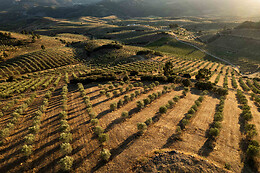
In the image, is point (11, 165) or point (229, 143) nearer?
point (11, 165)

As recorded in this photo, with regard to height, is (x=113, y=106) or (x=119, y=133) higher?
(x=113, y=106)

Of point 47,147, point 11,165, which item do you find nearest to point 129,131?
point 47,147

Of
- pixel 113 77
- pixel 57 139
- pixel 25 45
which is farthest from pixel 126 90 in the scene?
pixel 25 45

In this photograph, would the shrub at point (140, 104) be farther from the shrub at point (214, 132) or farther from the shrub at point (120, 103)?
the shrub at point (214, 132)

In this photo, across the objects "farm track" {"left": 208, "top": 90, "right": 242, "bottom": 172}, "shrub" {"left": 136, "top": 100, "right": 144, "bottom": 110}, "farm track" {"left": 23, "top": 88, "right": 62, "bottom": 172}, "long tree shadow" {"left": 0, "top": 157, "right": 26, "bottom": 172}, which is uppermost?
"shrub" {"left": 136, "top": 100, "right": 144, "bottom": 110}

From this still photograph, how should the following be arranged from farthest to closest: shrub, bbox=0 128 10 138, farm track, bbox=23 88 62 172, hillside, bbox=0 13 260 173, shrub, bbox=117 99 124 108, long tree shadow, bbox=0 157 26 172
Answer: shrub, bbox=117 99 124 108
shrub, bbox=0 128 10 138
farm track, bbox=23 88 62 172
long tree shadow, bbox=0 157 26 172
hillside, bbox=0 13 260 173

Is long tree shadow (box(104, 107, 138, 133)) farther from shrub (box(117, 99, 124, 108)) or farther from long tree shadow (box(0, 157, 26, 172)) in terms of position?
long tree shadow (box(0, 157, 26, 172))

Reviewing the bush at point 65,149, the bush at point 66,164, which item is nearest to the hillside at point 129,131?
the bush at point 65,149

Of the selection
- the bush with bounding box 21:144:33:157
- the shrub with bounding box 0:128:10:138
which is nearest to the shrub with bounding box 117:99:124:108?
the bush with bounding box 21:144:33:157

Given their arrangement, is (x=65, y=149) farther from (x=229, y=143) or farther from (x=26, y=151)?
(x=229, y=143)
